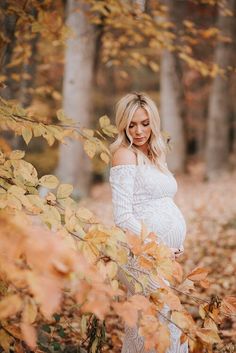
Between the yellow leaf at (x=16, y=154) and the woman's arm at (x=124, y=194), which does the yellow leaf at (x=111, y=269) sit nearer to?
the yellow leaf at (x=16, y=154)

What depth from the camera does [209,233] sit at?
7.48 meters

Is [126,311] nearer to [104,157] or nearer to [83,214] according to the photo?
[83,214]

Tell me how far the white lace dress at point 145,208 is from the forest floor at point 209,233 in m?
0.42

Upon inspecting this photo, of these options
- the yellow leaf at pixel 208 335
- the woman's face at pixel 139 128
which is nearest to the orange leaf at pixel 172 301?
the yellow leaf at pixel 208 335

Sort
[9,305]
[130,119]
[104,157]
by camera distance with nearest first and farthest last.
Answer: [9,305], [104,157], [130,119]

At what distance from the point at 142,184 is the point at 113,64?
30.0 feet

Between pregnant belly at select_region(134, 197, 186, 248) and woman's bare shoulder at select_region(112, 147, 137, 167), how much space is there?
0.32 metres

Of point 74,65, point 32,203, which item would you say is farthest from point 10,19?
point 74,65

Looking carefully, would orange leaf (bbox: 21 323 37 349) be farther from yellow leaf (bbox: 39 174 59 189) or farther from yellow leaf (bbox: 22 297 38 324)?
yellow leaf (bbox: 39 174 59 189)

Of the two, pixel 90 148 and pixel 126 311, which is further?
pixel 90 148

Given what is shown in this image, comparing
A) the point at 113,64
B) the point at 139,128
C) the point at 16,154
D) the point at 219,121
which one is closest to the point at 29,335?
the point at 16,154

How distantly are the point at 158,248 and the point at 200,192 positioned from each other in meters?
9.83

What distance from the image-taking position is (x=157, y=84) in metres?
21.9

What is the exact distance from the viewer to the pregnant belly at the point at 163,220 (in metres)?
2.91
